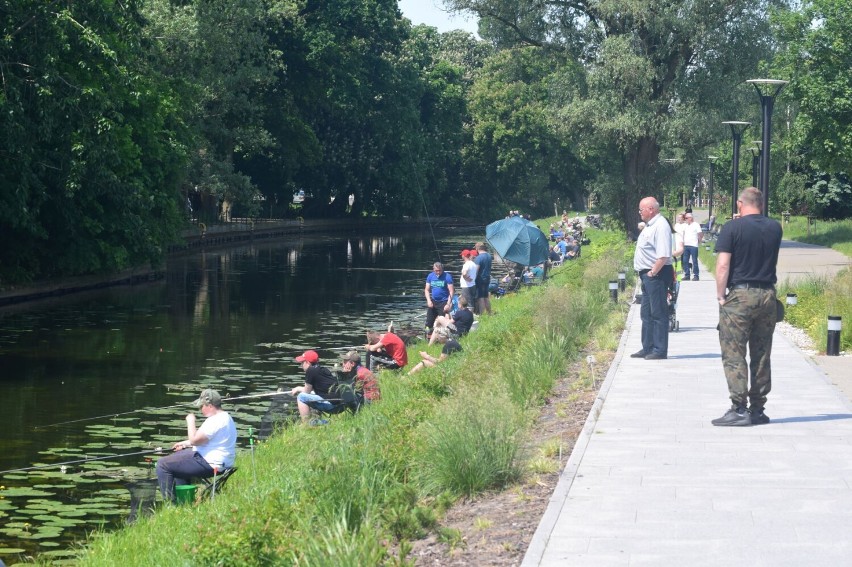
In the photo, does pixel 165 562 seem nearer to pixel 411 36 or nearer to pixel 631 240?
pixel 631 240

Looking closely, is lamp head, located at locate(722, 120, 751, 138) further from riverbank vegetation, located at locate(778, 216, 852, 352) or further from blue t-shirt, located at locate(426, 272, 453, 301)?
blue t-shirt, located at locate(426, 272, 453, 301)

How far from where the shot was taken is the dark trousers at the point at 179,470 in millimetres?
12242

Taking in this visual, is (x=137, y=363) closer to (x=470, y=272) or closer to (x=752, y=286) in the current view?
(x=470, y=272)

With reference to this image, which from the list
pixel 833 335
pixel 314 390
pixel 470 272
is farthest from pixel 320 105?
pixel 833 335

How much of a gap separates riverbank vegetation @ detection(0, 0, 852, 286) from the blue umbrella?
963 cm

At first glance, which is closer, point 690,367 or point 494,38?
point 690,367

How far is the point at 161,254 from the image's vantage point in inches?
1618

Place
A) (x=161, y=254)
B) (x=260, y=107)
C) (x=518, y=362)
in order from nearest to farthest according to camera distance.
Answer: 1. (x=518, y=362)
2. (x=161, y=254)
3. (x=260, y=107)

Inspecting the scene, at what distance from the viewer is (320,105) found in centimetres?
7869

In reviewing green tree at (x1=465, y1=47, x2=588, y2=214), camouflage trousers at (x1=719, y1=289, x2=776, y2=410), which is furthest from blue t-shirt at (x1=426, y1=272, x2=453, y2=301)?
green tree at (x1=465, y1=47, x2=588, y2=214)

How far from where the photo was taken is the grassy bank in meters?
7.52

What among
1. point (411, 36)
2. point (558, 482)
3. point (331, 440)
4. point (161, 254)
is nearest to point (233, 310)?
point (161, 254)

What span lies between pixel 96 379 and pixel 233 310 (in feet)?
39.3

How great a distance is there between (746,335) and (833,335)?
6.28 metres
